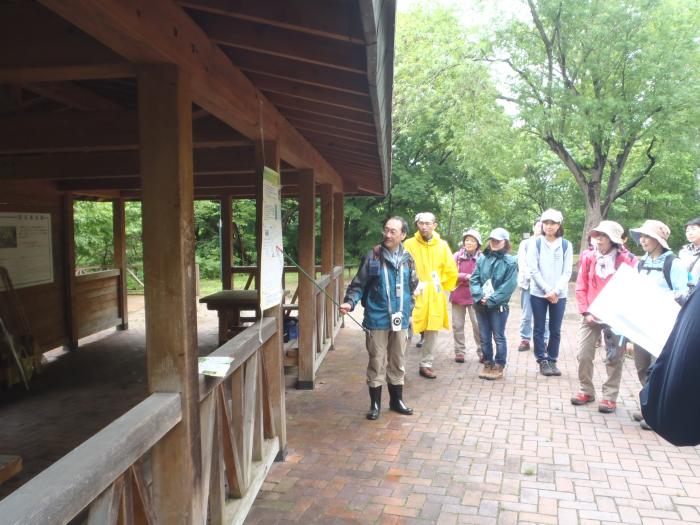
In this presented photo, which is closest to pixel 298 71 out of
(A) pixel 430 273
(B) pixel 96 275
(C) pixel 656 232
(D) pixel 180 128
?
(D) pixel 180 128

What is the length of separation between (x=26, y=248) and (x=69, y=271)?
3.40 ft

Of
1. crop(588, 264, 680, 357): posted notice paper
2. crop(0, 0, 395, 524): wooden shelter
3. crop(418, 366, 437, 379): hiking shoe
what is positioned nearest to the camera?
crop(0, 0, 395, 524): wooden shelter

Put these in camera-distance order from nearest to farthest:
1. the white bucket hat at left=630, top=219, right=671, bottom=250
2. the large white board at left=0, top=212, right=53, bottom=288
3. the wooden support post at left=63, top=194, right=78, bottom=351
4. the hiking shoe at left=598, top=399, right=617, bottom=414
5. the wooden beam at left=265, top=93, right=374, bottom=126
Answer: the wooden beam at left=265, top=93, right=374, bottom=126, the white bucket hat at left=630, top=219, right=671, bottom=250, the hiking shoe at left=598, top=399, right=617, bottom=414, the large white board at left=0, top=212, right=53, bottom=288, the wooden support post at left=63, top=194, right=78, bottom=351

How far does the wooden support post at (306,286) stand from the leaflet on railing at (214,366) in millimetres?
3000

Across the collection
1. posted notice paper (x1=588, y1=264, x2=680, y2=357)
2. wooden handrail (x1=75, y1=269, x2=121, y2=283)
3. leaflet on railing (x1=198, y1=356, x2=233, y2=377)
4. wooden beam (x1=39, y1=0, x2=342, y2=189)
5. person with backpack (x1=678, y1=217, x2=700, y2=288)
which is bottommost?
wooden handrail (x1=75, y1=269, x2=121, y2=283)

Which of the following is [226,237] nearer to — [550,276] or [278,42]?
[550,276]

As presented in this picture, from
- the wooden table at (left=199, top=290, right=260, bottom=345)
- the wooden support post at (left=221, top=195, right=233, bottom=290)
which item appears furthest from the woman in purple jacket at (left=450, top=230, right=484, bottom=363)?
the wooden support post at (left=221, top=195, right=233, bottom=290)

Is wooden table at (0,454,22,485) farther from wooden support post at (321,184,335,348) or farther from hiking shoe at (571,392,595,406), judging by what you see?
wooden support post at (321,184,335,348)

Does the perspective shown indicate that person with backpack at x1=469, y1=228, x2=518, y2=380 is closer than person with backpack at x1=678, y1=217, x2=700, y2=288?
No

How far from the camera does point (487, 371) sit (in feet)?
21.1

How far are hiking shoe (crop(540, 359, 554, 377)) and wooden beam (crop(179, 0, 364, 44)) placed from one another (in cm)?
529

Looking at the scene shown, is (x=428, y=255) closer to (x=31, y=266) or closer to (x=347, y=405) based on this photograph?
(x=347, y=405)

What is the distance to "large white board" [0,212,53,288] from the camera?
675 cm

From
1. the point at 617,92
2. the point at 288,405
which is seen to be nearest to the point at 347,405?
the point at 288,405
